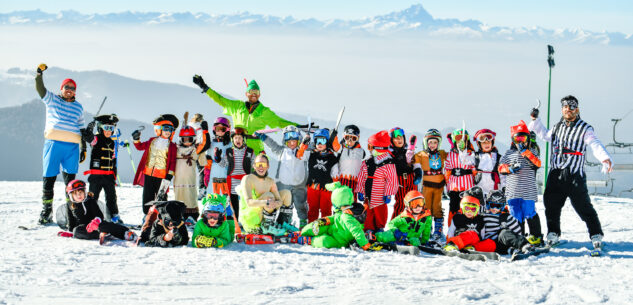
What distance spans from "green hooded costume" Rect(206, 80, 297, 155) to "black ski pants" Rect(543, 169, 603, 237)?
3570mm

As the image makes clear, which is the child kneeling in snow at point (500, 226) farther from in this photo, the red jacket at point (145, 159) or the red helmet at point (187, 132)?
the red jacket at point (145, 159)

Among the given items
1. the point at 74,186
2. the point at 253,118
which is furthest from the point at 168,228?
the point at 253,118

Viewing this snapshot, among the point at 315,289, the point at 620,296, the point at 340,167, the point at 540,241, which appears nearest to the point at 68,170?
the point at 340,167

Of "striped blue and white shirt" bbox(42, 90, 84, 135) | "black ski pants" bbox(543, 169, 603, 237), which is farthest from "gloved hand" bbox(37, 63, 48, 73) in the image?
"black ski pants" bbox(543, 169, 603, 237)

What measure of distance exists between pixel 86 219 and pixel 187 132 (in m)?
1.73

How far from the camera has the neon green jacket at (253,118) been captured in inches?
336

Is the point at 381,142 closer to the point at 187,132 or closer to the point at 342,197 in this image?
the point at 342,197

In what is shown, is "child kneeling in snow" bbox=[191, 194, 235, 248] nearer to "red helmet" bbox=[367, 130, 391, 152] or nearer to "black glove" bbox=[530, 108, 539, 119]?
"red helmet" bbox=[367, 130, 391, 152]

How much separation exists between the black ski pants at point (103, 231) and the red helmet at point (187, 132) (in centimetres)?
159

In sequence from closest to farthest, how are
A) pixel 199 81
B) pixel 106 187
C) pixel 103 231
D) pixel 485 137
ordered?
pixel 103 231 < pixel 485 137 < pixel 106 187 < pixel 199 81

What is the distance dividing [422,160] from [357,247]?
70.2 inches

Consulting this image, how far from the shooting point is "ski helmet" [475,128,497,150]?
7.77 metres

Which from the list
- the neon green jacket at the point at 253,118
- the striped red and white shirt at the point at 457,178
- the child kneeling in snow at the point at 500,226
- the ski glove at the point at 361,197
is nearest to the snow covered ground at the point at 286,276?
the child kneeling in snow at the point at 500,226

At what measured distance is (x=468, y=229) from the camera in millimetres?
7195
